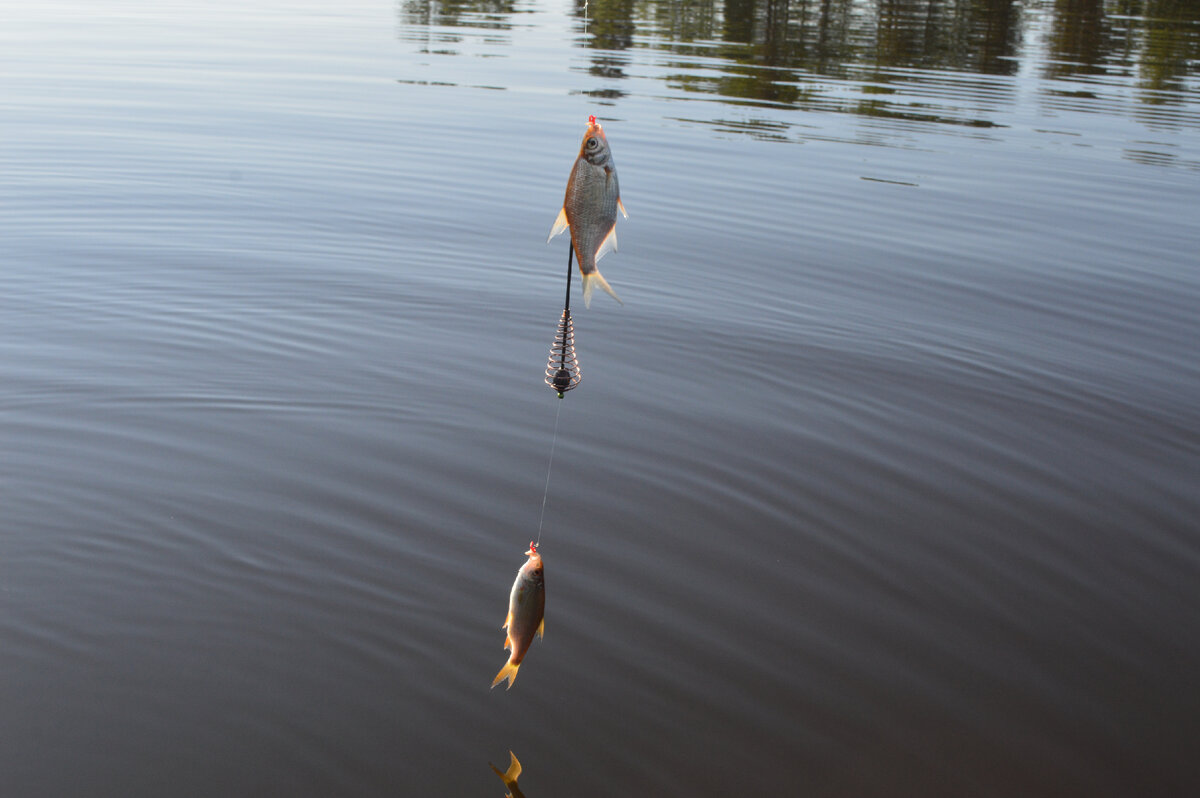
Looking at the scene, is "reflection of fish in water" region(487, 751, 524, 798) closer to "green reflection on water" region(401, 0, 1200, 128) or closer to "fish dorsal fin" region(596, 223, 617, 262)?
"fish dorsal fin" region(596, 223, 617, 262)

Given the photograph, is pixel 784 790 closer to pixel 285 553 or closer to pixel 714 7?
pixel 285 553

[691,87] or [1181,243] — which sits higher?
[691,87]

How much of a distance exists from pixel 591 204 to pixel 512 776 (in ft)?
8.84

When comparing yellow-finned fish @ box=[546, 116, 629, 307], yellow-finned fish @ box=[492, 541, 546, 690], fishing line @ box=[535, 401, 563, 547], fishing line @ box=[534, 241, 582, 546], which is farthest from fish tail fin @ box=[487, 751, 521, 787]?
yellow-finned fish @ box=[546, 116, 629, 307]

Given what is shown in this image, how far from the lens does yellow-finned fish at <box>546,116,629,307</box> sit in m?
4.04

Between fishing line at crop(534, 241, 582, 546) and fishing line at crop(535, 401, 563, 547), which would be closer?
fishing line at crop(534, 241, 582, 546)

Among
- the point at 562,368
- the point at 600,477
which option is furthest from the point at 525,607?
the point at 600,477

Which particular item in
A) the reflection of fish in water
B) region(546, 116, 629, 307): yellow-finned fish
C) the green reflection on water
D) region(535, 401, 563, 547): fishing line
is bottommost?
the reflection of fish in water

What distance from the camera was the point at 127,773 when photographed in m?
5.02

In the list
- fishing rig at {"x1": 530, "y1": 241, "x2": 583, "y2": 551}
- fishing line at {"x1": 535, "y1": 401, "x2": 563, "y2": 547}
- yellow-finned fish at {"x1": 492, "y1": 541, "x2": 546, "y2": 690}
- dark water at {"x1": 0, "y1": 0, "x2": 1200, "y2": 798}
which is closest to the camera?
yellow-finned fish at {"x1": 492, "y1": 541, "x2": 546, "y2": 690}

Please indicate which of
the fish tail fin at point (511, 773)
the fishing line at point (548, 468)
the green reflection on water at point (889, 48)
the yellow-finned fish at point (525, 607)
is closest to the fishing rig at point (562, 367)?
the fishing line at point (548, 468)

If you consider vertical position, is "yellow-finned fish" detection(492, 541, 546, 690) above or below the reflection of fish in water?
above

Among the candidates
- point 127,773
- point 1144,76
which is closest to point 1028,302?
point 127,773

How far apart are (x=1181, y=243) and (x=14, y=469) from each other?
44.4 ft
